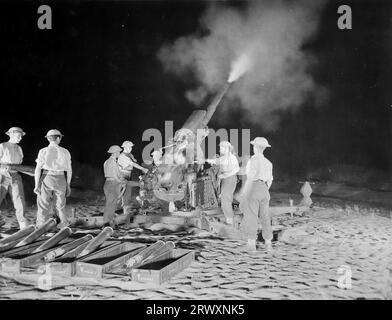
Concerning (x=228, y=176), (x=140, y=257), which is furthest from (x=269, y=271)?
(x=228, y=176)

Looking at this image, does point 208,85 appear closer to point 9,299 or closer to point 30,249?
point 30,249

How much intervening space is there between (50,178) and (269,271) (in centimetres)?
395

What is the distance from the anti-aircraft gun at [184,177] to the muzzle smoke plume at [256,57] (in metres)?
Answer: 4.64

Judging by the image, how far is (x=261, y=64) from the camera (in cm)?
1391

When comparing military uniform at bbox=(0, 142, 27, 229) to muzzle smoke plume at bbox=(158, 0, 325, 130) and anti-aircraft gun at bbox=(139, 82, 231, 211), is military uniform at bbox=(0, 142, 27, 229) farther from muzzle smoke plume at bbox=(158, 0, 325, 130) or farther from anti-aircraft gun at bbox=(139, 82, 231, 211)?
muzzle smoke plume at bbox=(158, 0, 325, 130)

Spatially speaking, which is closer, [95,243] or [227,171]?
[95,243]

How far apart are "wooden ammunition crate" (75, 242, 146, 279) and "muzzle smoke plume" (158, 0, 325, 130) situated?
7.61m

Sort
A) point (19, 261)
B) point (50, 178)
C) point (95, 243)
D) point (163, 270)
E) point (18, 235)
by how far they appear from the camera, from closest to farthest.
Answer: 1. point (163, 270)
2. point (19, 261)
3. point (95, 243)
4. point (18, 235)
5. point (50, 178)

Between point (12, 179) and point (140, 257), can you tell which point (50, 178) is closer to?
point (12, 179)

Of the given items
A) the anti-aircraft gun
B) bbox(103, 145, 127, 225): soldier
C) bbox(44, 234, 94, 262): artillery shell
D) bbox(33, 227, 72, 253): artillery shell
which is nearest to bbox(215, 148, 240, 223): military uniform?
the anti-aircraft gun

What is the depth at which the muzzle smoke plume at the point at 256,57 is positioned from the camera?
12.3 m

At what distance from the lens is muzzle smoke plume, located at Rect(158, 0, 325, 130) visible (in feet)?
40.2

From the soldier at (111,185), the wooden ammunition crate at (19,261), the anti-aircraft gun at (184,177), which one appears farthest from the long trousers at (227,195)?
the wooden ammunition crate at (19,261)

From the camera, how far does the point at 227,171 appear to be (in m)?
6.88
